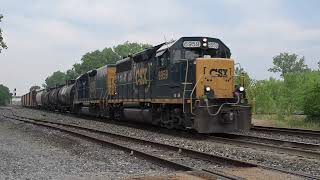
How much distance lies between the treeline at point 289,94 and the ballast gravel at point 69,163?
43.6 feet

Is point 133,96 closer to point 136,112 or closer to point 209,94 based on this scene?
point 136,112

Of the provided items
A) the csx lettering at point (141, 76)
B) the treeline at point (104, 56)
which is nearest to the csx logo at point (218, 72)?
the csx lettering at point (141, 76)

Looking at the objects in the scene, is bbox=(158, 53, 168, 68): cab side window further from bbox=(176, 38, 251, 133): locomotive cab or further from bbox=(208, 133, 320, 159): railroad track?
bbox=(208, 133, 320, 159): railroad track

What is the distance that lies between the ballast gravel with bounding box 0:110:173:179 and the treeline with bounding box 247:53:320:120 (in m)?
13.3

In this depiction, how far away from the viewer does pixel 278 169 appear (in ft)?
28.7

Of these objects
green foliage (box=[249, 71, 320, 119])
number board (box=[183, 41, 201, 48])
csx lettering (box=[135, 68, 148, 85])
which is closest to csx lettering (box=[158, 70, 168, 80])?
number board (box=[183, 41, 201, 48])

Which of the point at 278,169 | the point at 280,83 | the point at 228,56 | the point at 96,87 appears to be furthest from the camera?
the point at 280,83

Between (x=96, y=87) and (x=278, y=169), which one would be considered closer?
(x=278, y=169)

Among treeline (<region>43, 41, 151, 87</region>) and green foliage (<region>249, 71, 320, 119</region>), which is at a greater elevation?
treeline (<region>43, 41, 151, 87</region>)

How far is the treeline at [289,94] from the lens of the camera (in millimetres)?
23828

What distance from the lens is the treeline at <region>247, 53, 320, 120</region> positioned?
23.8 m

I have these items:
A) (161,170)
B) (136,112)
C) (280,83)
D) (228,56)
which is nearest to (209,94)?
(228,56)

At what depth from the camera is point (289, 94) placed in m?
32.7

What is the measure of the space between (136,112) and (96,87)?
10.00 m
